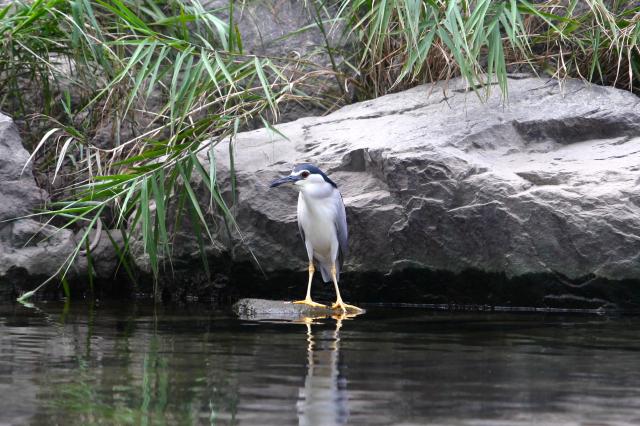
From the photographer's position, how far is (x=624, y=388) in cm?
346

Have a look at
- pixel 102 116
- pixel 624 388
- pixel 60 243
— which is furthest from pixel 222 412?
pixel 102 116

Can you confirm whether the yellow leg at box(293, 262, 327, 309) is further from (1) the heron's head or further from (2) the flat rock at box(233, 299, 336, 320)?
(1) the heron's head

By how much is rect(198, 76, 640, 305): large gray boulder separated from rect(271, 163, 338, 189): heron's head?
0.46 metres

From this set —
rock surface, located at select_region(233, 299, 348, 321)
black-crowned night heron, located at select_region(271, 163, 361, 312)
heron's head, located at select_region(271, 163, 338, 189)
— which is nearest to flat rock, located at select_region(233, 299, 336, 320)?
rock surface, located at select_region(233, 299, 348, 321)

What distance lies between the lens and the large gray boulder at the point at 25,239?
7076 mm

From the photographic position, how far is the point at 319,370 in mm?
3775

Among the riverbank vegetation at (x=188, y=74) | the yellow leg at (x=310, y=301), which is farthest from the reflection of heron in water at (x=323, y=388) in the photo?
the riverbank vegetation at (x=188, y=74)

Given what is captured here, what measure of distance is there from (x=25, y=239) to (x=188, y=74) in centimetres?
174

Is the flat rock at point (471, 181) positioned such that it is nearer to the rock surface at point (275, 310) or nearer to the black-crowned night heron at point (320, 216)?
the black-crowned night heron at point (320, 216)

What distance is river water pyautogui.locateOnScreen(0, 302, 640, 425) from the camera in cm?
297

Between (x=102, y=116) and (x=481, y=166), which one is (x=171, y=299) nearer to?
(x=102, y=116)

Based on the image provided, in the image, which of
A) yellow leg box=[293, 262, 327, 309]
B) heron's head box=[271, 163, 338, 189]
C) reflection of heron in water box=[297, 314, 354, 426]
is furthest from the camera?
heron's head box=[271, 163, 338, 189]

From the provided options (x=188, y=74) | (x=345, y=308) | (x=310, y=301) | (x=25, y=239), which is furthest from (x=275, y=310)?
(x=25, y=239)

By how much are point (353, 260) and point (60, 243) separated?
2.13 m
